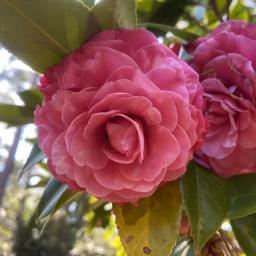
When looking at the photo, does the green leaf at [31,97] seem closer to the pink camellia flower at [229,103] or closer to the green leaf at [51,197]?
the green leaf at [51,197]

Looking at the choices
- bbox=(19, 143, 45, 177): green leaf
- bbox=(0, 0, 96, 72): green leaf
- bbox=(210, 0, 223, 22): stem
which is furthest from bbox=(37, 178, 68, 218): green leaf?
bbox=(210, 0, 223, 22): stem

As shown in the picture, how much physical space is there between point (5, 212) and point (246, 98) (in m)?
11.1

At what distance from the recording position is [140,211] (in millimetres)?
546

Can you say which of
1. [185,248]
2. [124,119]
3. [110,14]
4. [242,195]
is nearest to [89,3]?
[110,14]

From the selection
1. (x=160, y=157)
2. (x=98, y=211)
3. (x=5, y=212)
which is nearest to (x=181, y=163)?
(x=160, y=157)

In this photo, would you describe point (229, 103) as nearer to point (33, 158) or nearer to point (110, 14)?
point (110, 14)

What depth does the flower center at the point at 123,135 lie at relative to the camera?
1.49ft

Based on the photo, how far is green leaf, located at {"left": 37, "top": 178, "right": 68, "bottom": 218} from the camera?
0.75 meters

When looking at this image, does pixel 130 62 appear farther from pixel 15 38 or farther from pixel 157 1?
pixel 157 1

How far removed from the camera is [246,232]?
0.69 meters

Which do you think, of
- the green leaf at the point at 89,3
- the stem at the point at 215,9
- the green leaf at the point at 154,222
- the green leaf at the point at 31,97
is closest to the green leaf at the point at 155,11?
the stem at the point at 215,9

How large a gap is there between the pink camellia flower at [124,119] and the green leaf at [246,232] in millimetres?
244

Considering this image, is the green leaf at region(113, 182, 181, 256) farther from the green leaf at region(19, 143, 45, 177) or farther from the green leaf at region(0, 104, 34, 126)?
the green leaf at region(0, 104, 34, 126)

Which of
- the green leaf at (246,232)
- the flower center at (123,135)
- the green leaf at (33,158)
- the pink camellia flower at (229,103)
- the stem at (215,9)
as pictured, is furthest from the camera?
the stem at (215,9)
